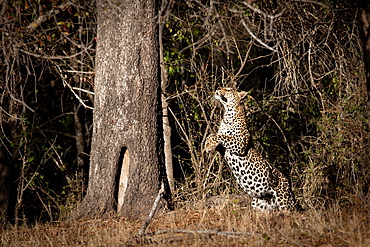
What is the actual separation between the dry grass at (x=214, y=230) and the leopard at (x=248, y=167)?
0.77 metres

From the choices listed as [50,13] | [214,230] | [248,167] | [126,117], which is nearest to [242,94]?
[248,167]

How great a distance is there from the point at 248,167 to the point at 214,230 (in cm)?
194

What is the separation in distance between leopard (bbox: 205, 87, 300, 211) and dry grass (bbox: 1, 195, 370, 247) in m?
0.77

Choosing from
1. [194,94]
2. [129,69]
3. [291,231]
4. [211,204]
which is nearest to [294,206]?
[211,204]

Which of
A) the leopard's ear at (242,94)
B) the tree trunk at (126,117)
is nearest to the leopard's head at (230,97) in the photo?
the leopard's ear at (242,94)

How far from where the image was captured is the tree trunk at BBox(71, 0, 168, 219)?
18.3ft

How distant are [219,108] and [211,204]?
215 cm

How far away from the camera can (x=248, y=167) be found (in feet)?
21.3

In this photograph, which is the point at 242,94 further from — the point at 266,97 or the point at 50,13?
the point at 50,13

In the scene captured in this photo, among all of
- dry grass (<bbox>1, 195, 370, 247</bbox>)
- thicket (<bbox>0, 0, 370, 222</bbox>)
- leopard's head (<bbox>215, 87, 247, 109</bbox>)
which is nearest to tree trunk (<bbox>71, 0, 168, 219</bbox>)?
dry grass (<bbox>1, 195, 370, 247</bbox>)

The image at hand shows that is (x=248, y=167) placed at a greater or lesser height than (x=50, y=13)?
lesser

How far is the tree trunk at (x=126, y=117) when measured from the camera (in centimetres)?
558

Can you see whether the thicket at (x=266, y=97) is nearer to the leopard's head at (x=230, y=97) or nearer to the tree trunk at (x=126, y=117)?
the leopard's head at (x=230, y=97)

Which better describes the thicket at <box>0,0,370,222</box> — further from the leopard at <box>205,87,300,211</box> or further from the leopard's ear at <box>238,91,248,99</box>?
the leopard at <box>205,87,300,211</box>
